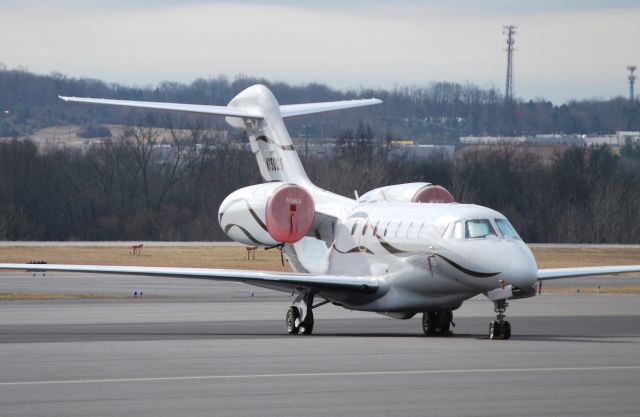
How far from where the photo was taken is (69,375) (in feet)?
59.3

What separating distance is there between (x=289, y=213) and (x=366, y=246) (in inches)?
82.6

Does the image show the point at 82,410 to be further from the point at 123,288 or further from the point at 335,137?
the point at 335,137

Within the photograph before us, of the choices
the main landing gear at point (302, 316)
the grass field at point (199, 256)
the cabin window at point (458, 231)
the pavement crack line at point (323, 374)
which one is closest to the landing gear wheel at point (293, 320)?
the main landing gear at point (302, 316)

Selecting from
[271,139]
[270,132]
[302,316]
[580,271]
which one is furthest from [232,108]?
[580,271]

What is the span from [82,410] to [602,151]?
101 m

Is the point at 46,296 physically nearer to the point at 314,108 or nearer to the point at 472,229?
the point at 314,108

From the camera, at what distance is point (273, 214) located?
29797 millimetres

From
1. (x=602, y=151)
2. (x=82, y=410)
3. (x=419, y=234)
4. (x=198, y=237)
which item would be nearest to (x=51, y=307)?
(x=419, y=234)

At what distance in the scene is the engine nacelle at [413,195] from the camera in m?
31.0

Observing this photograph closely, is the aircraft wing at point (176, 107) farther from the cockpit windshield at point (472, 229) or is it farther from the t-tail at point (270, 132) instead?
the cockpit windshield at point (472, 229)

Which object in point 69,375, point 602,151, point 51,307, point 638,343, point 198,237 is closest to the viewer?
point 69,375

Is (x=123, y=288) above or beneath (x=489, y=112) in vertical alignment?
beneath

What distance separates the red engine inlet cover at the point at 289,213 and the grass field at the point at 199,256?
25922 mm

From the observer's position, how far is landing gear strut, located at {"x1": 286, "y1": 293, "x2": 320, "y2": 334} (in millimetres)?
28188
